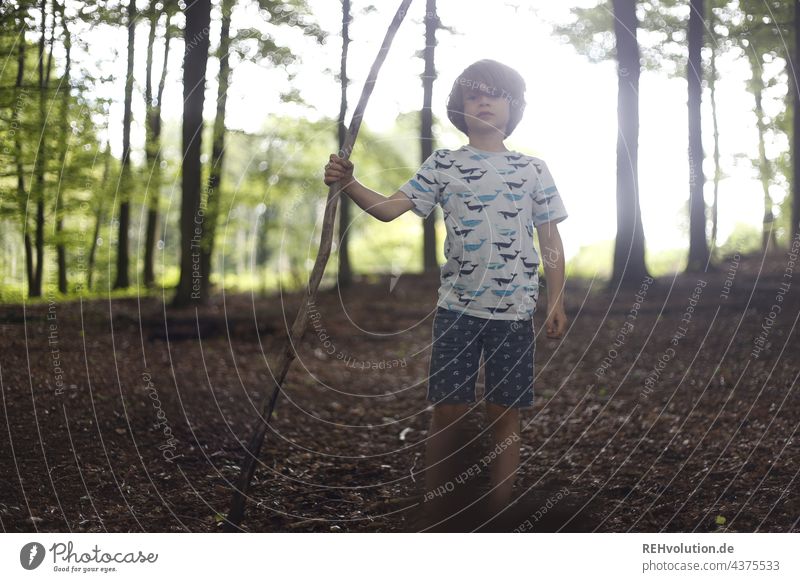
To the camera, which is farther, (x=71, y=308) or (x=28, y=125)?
(x=71, y=308)

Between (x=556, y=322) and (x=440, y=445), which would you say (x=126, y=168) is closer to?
(x=440, y=445)

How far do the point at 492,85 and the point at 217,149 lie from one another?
8041 millimetres

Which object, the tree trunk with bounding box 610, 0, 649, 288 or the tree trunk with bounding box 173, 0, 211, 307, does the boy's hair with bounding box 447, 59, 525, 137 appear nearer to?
the tree trunk with bounding box 173, 0, 211, 307

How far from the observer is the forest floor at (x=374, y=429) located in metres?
3.85

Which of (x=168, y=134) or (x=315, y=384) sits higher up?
(x=168, y=134)

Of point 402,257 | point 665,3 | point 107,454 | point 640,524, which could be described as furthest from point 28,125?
point 402,257

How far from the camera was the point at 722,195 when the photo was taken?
14.2m

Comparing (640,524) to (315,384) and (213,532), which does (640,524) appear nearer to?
(213,532)

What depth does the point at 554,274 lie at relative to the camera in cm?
364

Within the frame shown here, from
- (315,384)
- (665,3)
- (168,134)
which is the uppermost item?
(665,3)

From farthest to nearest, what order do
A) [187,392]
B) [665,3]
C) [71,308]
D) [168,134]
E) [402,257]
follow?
[402,257]
[168,134]
[665,3]
[71,308]
[187,392]

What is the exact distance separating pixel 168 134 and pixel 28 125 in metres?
9.60
